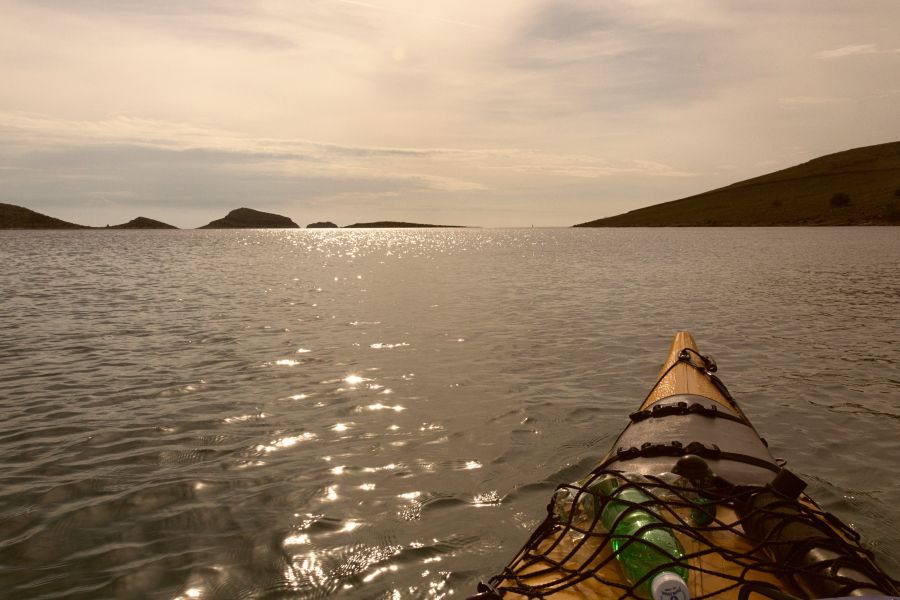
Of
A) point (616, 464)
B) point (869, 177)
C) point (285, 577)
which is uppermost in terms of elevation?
point (869, 177)

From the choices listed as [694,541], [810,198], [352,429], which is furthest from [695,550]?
[810,198]

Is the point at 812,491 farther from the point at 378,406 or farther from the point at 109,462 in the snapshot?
the point at 109,462

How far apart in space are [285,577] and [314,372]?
23.2 ft

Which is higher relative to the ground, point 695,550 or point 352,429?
point 695,550

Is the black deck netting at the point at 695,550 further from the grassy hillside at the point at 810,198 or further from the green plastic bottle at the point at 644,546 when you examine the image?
the grassy hillside at the point at 810,198

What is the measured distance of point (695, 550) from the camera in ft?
12.1

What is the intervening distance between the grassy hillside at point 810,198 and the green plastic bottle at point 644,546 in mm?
122907

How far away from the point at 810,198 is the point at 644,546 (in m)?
149

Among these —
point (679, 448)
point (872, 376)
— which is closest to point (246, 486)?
point (679, 448)

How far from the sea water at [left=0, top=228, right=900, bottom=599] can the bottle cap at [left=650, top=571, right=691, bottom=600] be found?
2322 mm

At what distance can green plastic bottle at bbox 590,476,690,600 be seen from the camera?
10.5 feet

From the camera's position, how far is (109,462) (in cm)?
757

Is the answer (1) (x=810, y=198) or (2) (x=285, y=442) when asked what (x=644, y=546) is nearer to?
(2) (x=285, y=442)

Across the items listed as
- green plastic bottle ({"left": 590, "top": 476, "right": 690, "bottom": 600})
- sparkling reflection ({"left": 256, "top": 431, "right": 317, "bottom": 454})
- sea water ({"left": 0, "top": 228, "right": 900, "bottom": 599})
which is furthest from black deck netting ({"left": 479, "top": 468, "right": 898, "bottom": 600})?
sparkling reflection ({"left": 256, "top": 431, "right": 317, "bottom": 454})
